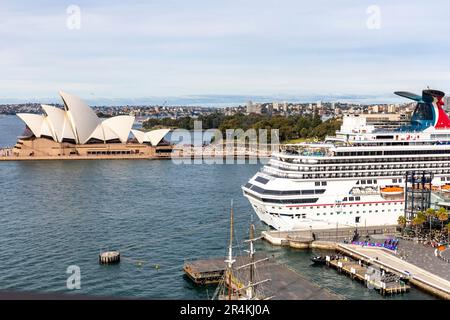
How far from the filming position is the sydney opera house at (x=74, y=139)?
50281 mm

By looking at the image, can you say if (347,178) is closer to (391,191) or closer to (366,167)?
(366,167)

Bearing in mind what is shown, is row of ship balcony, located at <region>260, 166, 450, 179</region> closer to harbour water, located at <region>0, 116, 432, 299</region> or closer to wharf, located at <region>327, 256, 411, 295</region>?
harbour water, located at <region>0, 116, 432, 299</region>

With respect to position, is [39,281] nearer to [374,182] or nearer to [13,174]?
[374,182]

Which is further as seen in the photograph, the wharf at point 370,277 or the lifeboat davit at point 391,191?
the lifeboat davit at point 391,191

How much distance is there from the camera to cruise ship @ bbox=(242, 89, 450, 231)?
2041 cm

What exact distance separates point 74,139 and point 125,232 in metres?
32.3

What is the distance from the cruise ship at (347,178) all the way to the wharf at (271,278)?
3943 mm

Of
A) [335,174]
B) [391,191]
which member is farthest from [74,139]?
[391,191]

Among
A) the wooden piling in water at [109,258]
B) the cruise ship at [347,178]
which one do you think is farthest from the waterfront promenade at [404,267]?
the wooden piling in water at [109,258]

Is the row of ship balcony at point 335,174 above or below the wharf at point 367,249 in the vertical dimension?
above

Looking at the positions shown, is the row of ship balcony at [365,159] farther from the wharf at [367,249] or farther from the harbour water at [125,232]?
the harbour water at [125,232]
